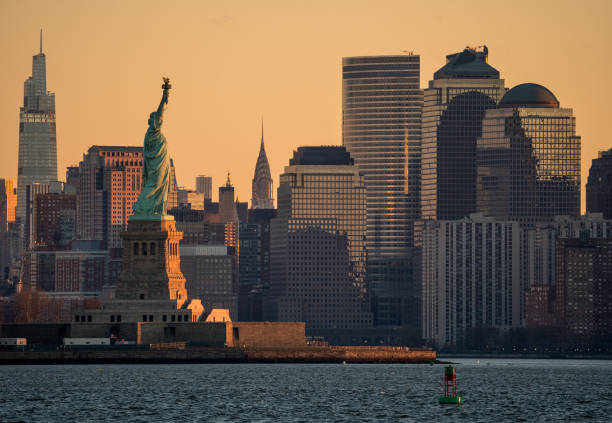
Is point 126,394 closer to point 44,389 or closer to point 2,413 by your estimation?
point 44,389

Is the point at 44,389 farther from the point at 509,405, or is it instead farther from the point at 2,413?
the point at 509,405

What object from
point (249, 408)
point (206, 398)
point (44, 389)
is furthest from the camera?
point (44, 389)

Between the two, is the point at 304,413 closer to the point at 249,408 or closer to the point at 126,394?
the point at 249,408

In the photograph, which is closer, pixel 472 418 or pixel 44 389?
pixel 472 418

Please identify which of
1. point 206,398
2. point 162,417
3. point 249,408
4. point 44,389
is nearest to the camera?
point 162,417

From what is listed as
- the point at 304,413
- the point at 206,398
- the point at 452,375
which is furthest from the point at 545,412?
the point at 206,398

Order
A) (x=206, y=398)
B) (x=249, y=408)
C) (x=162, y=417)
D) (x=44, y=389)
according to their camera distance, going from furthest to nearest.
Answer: (x=44, y=389)
(x=206, y=398)
(x=249, y=408)
(x=162, y=417)

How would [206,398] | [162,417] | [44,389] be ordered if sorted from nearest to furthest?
[162,417], [206,398], [44,389]

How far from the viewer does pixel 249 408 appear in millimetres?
174500

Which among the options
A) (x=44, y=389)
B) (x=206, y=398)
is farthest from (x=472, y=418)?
(x=44, y=389)

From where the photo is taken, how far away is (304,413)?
16962cm

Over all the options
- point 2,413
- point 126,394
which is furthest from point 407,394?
point 2,413

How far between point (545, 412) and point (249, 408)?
26.9 m

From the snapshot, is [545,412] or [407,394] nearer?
[545,412]
